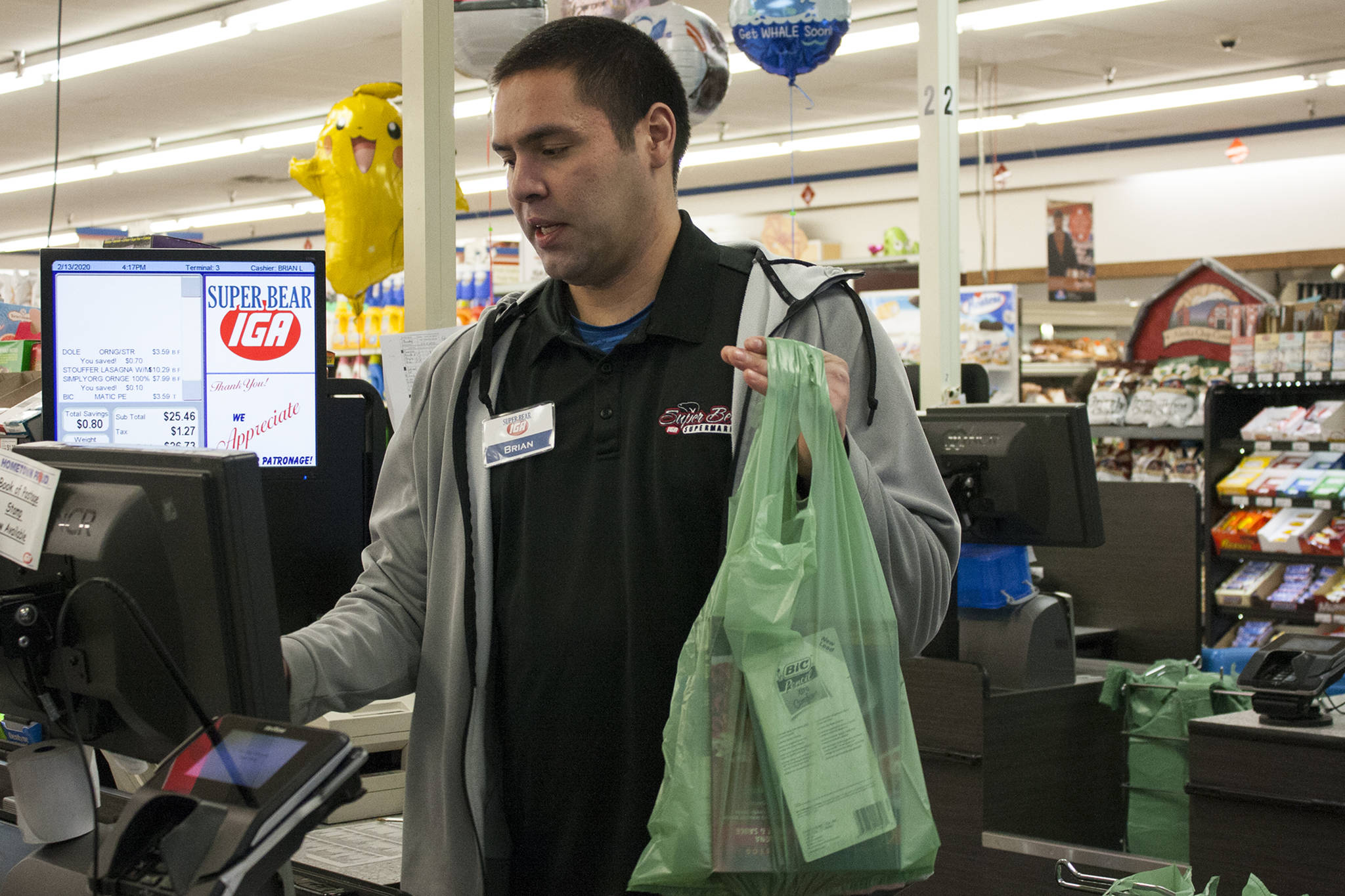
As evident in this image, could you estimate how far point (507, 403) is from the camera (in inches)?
63.3

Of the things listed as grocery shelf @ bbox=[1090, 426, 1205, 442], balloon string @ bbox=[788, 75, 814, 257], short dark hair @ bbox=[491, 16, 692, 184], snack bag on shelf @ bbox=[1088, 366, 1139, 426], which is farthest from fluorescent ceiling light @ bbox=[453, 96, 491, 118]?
short dark hair @ bbox=[491, 16, 692, 184]

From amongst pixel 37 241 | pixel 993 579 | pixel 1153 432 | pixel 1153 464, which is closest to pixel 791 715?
pixel 993 579

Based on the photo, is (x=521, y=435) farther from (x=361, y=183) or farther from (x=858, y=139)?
(x=858, y=139)

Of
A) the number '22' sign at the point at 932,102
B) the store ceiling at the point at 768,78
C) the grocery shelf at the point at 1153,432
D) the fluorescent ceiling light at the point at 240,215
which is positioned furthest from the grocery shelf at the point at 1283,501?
the fluorescent ceiling light at the point at 240,215

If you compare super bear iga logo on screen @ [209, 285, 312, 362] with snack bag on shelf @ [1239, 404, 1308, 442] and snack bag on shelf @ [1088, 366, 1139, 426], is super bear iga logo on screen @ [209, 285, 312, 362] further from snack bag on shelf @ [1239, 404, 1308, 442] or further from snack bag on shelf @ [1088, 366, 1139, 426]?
snack bag on shelf @ [1088, 366, 1139, 426]

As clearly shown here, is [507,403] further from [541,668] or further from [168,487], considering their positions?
[168,487]

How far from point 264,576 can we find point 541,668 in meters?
0.52

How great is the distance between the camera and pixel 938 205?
13.1 feet

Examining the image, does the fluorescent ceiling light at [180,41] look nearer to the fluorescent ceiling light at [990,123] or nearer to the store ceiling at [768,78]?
the store ceiling at [768,78]

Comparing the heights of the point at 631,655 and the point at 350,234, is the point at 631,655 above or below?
below

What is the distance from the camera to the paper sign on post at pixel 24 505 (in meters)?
1.10

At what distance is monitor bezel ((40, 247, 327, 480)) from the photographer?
2.09m

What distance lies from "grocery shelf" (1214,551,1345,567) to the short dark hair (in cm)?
455

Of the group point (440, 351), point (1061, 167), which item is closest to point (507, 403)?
point (440, 351)
